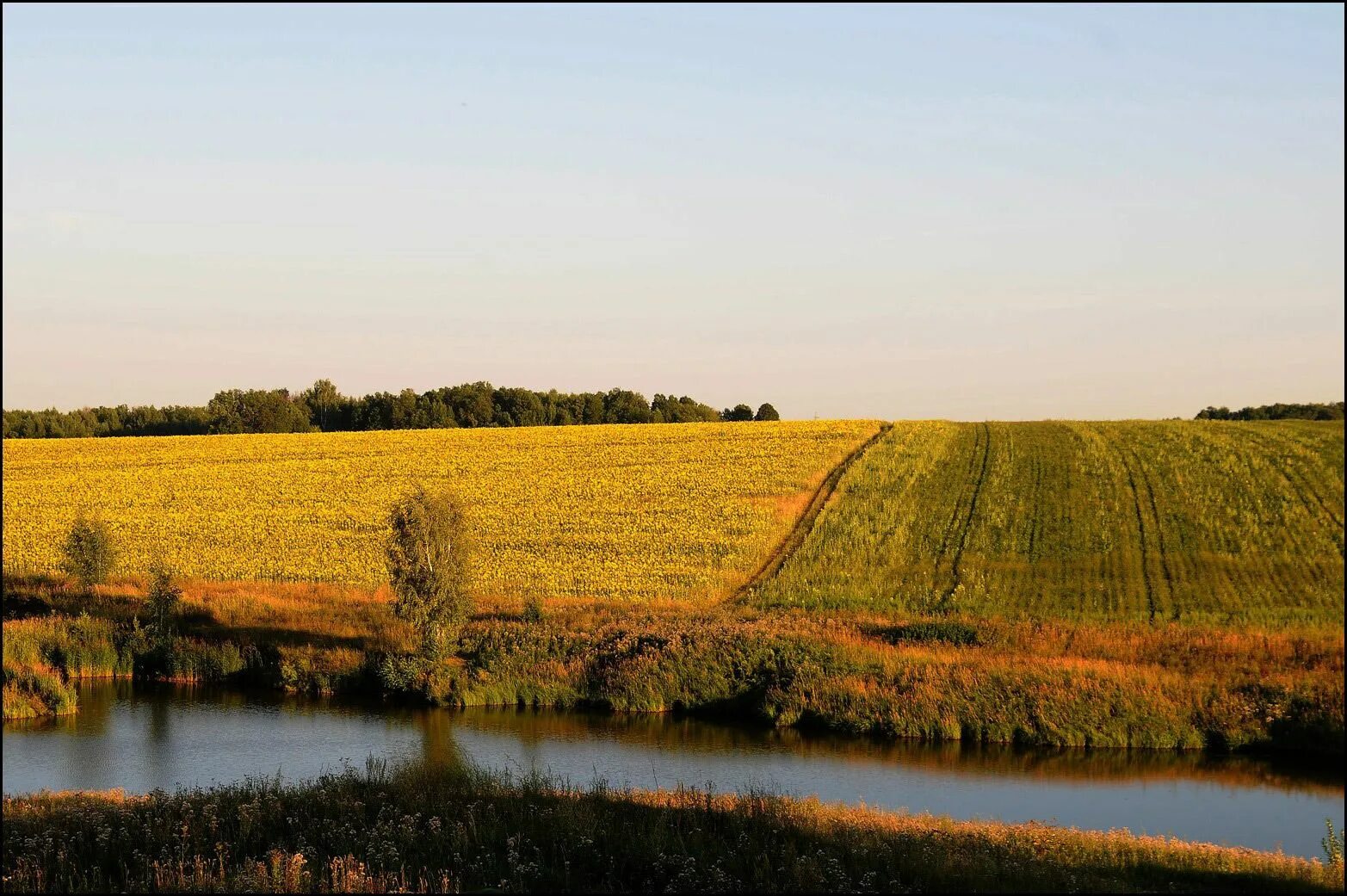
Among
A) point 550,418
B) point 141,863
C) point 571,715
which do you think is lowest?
point 571,715

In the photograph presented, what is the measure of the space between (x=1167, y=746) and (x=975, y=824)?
30.0ft

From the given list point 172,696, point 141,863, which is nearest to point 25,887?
point 141,863

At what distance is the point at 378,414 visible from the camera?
345 feet

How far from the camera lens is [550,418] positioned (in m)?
109

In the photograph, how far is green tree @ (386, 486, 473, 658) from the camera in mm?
29844

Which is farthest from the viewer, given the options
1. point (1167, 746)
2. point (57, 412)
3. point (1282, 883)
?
point (57, 412)

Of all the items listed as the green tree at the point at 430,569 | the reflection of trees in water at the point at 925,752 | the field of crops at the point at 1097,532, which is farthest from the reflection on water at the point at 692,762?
the field of crops at the point at 1097,532

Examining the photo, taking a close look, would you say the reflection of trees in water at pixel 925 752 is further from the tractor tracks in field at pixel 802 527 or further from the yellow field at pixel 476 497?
the tractor tracks in field at pixel 802 527

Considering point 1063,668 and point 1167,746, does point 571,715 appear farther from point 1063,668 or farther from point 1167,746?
point 1167,746

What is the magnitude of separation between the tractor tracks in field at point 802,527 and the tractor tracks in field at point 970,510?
5.51m

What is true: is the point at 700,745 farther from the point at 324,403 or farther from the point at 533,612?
the point at 324,403

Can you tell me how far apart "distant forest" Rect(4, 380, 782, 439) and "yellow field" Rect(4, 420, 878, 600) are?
20336mm

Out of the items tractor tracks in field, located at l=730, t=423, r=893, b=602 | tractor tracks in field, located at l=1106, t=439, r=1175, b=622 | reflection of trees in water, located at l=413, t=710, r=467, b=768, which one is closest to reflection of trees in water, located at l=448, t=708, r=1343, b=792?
reflection of trees in water, located at l=413, t=710, r=467, b=768

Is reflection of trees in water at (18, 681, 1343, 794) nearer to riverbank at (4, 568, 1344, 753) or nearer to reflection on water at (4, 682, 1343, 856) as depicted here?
reflection on water at (4, 682, 1343, 856)
